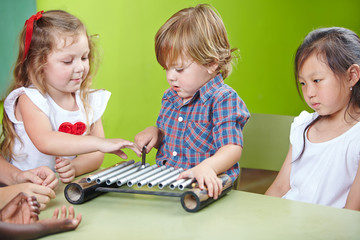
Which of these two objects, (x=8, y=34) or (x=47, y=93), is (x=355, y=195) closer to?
(x=47, y=93)

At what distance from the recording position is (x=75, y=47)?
1.32 m

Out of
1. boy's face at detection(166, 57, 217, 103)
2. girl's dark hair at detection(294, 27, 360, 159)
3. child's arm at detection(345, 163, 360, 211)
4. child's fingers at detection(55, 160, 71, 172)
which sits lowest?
child's arm at detection(345, 163, 360, 211)

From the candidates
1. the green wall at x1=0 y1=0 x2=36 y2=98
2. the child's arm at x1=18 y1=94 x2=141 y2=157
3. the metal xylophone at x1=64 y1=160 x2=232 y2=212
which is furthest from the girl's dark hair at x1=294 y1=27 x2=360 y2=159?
the green wall at x1=0 y1=0 x2=36 y2=98

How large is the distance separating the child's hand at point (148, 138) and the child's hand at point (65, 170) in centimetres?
21

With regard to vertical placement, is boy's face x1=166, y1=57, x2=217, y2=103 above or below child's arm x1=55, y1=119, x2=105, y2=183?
above

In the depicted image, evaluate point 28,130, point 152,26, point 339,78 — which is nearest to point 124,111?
point 152,26

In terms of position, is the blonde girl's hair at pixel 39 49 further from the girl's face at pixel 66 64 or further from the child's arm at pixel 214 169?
the child's arm at pixel 214 169

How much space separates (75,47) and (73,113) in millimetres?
232

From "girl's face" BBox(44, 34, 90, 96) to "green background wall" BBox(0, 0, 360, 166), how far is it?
1.86 feet

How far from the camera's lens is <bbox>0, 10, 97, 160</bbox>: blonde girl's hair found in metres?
1.32

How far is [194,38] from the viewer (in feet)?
4.17

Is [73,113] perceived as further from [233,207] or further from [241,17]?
[241,17]

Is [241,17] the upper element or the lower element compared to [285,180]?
upper

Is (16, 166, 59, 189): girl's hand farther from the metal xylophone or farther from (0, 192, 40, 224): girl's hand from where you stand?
(0, 192, 40, 224): girl's hand
